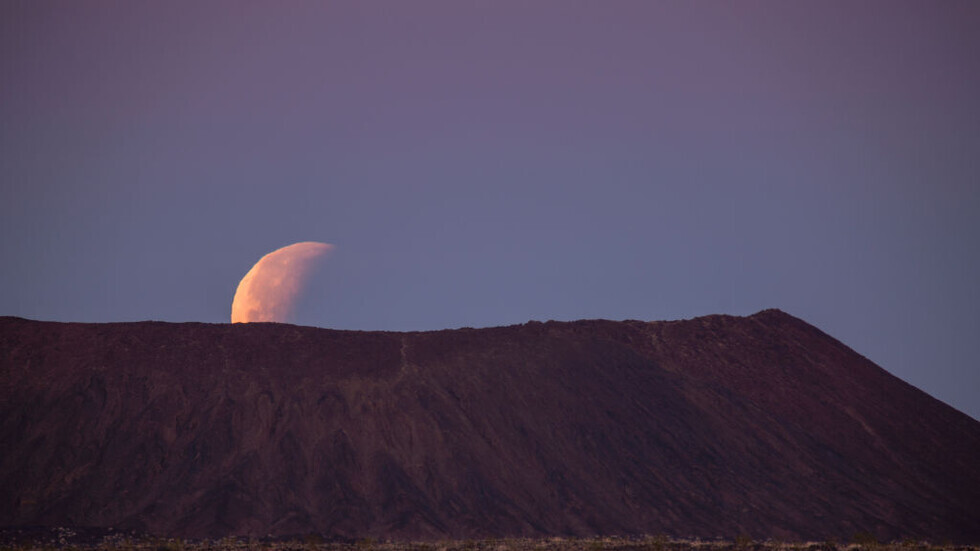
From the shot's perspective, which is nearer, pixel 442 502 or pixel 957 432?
pixel 442 502

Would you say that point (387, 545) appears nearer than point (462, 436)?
Yes

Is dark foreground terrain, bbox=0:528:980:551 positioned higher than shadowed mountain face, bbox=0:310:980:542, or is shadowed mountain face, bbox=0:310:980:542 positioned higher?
shadowed mountain face, bbox=0:310:980:542

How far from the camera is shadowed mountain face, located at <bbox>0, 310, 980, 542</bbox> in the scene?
51.4 metres

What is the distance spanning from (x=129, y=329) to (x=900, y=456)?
47.2 m

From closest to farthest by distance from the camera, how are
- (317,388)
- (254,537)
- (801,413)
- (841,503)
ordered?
(254,537)
(841,503)
(317,388)
(801,413)

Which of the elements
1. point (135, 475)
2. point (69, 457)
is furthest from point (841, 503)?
point (69, 457)

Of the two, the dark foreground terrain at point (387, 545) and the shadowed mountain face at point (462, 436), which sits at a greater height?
the shadowed mountain face at point (462, 436)

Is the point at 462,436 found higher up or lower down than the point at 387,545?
higher up

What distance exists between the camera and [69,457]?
174 feet

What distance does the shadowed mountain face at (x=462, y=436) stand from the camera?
51438 mm

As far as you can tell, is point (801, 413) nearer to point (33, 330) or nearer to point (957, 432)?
point (957, 432)

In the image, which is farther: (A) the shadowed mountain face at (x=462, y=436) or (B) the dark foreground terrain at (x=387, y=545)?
(A) the shadowed mountain face at (x=462, y=436)

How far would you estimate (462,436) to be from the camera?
58.3 metres

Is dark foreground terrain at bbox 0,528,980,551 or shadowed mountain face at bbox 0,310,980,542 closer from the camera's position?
dark foreground terrain at bbox 0,528,980,551
